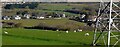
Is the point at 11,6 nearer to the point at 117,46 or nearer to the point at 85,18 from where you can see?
the point at 85,18

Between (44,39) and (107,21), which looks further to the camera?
(44,39)

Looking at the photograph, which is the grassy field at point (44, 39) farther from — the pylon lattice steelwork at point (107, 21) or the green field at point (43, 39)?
the pylon lattice steelwork at point (107, 21)

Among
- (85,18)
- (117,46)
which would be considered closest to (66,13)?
(85,18)

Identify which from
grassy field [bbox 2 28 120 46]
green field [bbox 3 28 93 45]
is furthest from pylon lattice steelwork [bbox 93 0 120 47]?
green field [bbox 3 28 93 45]

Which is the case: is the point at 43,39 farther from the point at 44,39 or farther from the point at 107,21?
the point at 107,21

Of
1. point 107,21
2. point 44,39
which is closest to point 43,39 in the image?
point 44,39

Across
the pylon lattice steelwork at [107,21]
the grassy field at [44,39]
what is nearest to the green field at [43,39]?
the grassy field at [44,39]

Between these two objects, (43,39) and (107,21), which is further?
(43,39)

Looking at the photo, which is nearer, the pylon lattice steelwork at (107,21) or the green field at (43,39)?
the pylon lattice steelwork at (107,21)

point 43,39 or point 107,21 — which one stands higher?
point 107,21

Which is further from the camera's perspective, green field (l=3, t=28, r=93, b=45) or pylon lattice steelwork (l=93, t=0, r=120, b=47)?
green field (l=3, t=28, r=93, b=45)

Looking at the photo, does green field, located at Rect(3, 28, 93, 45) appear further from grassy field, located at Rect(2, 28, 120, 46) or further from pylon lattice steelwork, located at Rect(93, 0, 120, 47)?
pylon lattice steelwork, located at Rect(93, 0, 120, 47)
